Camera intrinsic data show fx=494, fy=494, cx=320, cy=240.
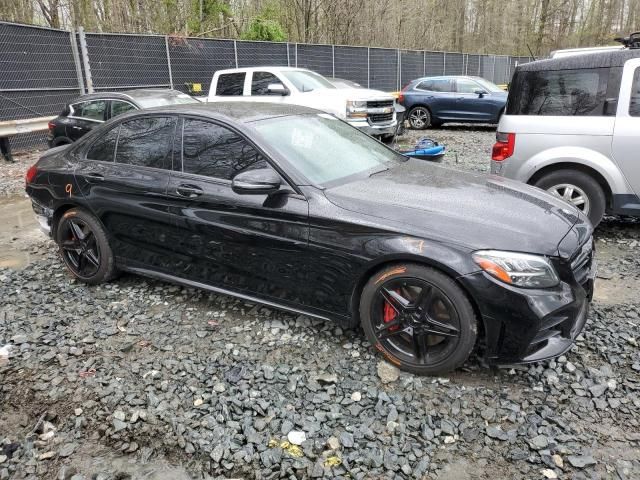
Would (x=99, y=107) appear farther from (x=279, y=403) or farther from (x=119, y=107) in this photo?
(x=279, y=403)

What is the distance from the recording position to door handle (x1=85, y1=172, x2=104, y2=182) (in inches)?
162

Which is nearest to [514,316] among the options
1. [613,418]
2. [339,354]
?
[613,418]

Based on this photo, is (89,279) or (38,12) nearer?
(89,279)

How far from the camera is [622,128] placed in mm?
4852

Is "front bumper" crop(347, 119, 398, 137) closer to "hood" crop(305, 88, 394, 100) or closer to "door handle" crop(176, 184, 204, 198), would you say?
"hood" crop(305, 88, 394, 100)

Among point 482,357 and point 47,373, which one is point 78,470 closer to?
point 47,373

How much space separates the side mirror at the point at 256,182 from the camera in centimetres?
316

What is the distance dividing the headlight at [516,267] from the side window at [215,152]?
1.56 m

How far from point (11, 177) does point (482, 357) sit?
918 cm

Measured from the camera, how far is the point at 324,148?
12.1 feet

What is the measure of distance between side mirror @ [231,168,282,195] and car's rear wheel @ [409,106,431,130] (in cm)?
1205

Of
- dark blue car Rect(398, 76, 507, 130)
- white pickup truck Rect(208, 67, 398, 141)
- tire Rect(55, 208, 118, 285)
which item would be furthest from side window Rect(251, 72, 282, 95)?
tire Rect(55, 208, 118, 285)

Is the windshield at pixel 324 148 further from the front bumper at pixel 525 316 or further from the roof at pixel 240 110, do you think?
the front bumper at pixel 525 316

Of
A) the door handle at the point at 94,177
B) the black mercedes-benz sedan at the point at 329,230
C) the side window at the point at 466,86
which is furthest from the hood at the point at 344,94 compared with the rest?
the door handle at the point at 94,177
